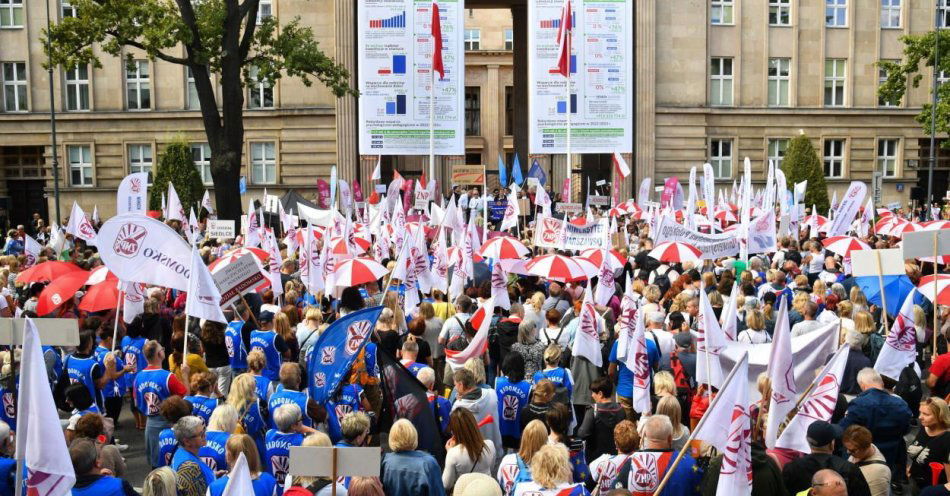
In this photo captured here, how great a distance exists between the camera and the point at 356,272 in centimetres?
1406

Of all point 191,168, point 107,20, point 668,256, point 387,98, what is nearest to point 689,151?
point 387,98

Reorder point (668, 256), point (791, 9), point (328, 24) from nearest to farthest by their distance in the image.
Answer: point (668, 256) → point (328, 24) → point (791, 9)

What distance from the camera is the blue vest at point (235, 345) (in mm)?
11648

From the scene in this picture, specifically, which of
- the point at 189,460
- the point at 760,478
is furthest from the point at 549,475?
the point at 189,460

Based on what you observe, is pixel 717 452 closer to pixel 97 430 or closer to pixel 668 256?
pixel 97 430

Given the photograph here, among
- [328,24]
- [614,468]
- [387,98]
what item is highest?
[328,24]

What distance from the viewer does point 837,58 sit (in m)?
43.3

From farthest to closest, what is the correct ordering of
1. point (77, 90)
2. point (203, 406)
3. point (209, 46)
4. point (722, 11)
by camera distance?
point (722, 11)
point (77, 90)
point (209, 46)
point (203, 406)

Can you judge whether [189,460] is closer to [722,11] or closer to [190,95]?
[190,95]

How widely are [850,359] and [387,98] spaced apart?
2720 cm

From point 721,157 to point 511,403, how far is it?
34907 millimetres

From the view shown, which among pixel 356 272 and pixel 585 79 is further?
pixel 585 79

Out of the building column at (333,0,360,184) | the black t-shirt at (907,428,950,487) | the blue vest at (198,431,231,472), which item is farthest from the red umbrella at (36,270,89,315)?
the building column at (333,0,360,184)

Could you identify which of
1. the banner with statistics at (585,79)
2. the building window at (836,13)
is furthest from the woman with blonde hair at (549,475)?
the building window at (836,13)
